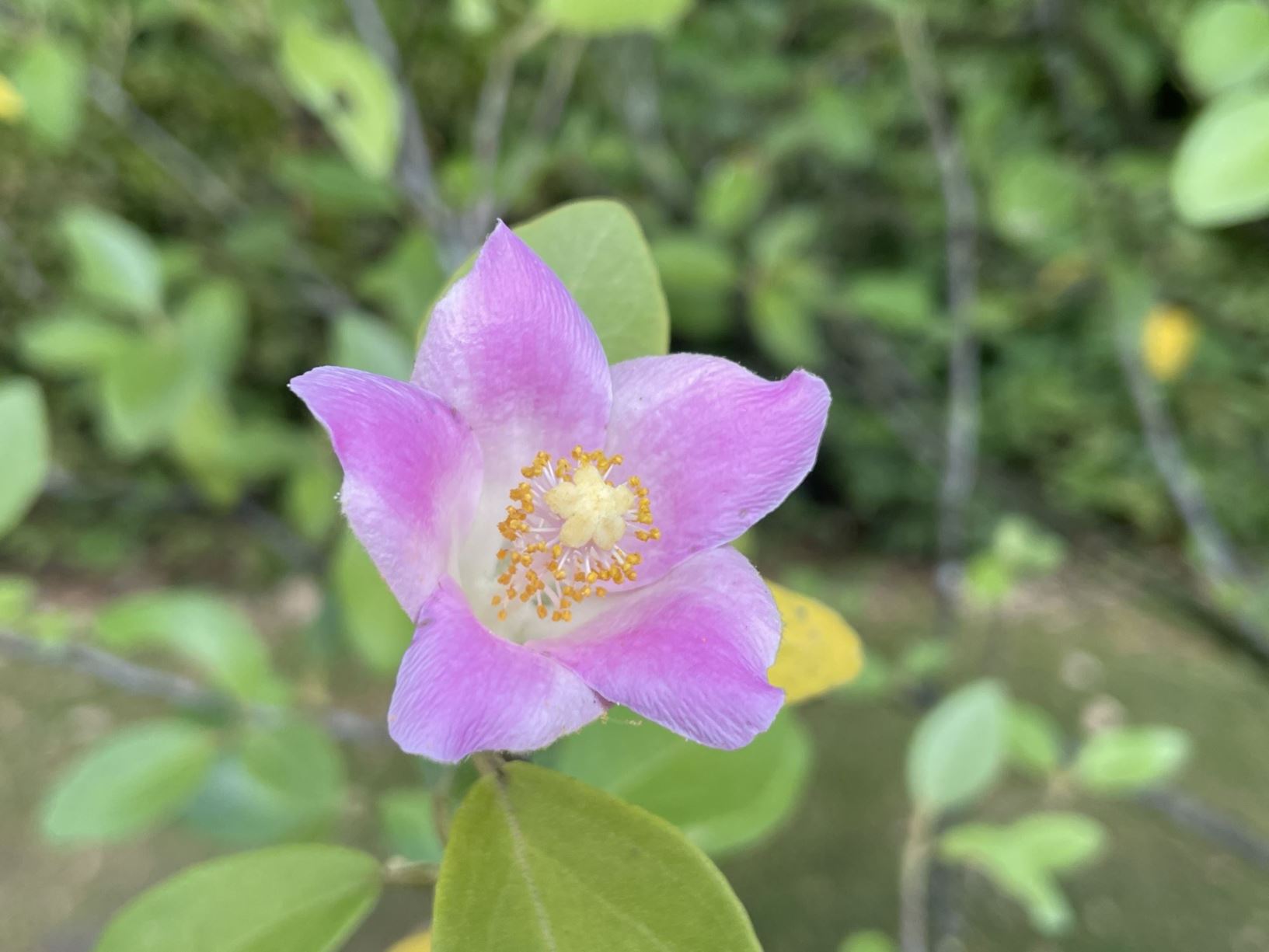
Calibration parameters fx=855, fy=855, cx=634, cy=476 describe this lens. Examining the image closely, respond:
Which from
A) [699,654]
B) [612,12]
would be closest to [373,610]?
[699,654]

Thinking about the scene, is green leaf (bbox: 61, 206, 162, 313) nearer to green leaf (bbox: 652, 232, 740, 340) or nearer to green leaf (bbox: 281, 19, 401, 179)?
green leaf (bbox: 281, 19, 401, 179)

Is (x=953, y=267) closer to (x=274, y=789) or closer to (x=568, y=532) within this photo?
(x=568, y=532)

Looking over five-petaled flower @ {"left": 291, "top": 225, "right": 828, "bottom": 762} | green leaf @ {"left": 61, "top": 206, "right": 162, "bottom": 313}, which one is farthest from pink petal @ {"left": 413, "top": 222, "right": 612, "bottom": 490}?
green leaf @ {"left": 61, "top": 206, "right": 162, "bottom": 313}

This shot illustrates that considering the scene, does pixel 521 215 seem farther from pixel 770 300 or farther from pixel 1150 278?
pixel 1150 278

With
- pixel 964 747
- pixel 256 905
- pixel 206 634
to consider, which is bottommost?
pixel 964 747

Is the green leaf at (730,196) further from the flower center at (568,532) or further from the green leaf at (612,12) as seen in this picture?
the flower center at (568,532)

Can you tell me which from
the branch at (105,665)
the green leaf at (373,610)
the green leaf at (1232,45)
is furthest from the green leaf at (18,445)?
the green leaf at (1232,45)
